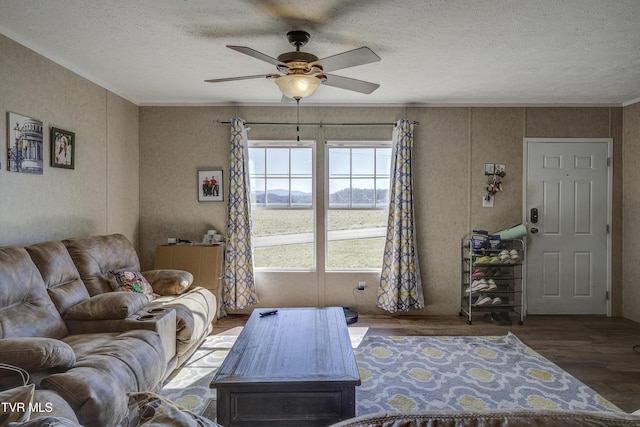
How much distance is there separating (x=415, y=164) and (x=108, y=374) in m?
3.90

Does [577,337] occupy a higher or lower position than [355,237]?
lower

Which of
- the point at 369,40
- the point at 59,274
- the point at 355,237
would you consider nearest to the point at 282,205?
the point at 355,237

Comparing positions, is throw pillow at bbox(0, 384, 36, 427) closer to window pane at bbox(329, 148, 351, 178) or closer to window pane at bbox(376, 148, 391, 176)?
window pane at bbox(329, 148, 351, 178)

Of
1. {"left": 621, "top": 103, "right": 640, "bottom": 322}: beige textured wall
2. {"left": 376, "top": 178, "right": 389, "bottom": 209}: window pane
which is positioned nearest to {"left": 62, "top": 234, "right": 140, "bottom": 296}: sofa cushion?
{"left": 376, "top": 178, "right": 389, "bottom": 209}: window pane

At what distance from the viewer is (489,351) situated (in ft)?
11.6

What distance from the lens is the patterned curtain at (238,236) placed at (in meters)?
4.55

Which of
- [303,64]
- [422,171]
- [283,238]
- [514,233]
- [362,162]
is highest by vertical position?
[303,64]

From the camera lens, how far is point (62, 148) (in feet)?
11.2

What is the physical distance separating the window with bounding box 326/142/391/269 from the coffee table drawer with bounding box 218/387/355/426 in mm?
2907

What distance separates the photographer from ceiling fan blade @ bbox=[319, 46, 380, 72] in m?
2.41

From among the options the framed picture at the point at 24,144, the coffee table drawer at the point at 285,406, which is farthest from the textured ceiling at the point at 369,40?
the coffee table drawer at the point at 285,406

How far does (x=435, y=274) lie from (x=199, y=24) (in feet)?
12.3

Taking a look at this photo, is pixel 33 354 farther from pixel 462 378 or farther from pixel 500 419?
pixel 462 378

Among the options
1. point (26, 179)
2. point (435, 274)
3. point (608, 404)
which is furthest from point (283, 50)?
point (608, 404)
